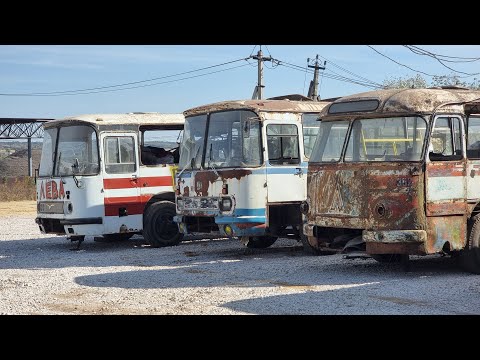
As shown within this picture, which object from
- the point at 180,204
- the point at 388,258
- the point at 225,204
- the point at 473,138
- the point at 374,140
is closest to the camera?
the point at 374,140

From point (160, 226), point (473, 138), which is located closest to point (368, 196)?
point (473, 138)

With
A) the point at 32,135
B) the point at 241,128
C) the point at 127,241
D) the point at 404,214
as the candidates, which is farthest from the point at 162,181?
the point at 32,135

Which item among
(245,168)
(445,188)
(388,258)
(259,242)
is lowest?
(388,258)

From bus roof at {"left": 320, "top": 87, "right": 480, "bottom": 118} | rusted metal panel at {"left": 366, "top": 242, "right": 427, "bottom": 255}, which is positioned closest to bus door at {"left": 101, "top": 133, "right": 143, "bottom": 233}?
bus roof at {"left": 320, "top": 87, "right": 480, "bottom": 118}

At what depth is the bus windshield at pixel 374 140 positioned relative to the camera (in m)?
11.5

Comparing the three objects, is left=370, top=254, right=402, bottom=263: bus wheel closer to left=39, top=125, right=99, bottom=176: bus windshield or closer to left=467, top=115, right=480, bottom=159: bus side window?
left=467, top=115, right=480, bottom=159: bus side window

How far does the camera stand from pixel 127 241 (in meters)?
18.6

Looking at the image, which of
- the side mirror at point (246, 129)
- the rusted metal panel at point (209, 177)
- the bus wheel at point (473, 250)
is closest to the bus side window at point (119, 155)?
the rusted metal panel at point (209, 177)

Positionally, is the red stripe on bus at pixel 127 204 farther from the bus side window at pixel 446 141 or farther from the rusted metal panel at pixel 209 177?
the bus side window at pixel 446 141

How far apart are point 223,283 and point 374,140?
2.95 metres

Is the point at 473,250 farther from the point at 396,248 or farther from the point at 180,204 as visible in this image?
the point at 180,204

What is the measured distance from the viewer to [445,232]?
37.8 ft

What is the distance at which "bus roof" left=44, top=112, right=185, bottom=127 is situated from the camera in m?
16.7
